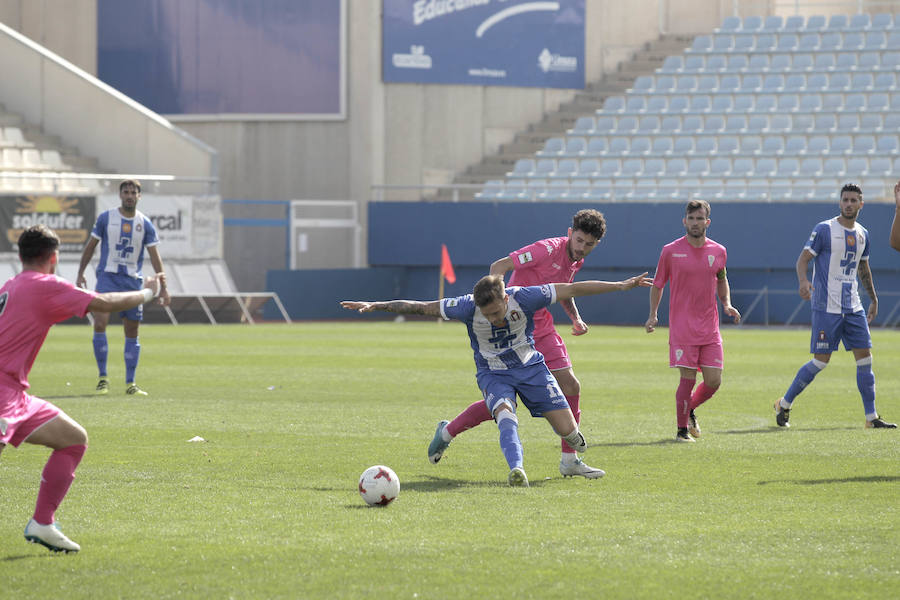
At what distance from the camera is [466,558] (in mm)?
6156

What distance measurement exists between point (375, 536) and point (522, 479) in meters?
1.72

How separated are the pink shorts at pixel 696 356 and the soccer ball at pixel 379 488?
162 inches

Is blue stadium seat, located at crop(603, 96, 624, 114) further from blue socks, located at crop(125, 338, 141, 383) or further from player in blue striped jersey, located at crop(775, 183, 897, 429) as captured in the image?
player in blue striped jersey, located at crop(775, 183, 897, 429)

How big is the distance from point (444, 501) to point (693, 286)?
408cm

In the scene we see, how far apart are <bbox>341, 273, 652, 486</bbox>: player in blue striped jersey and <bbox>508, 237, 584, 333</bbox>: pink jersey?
3.06ft

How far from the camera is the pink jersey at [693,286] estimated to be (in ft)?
36.1

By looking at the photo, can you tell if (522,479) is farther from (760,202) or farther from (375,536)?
(760,202)

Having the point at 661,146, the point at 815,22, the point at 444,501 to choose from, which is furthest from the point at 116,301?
the point at 815,22

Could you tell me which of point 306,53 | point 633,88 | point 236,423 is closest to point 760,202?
point 633,88

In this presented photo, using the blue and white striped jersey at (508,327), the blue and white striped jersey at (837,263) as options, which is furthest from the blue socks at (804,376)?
the blue and white striped jersey at (508,327)

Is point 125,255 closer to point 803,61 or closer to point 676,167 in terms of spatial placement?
point 676,167

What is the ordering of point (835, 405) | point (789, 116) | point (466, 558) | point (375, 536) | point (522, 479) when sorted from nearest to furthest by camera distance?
point (466, 558)
point (375, 536)
point (522, 479)
point (835, 405)
point (789, 116)

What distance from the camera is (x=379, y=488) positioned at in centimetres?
748

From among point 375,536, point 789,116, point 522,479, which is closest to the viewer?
point 375,536
